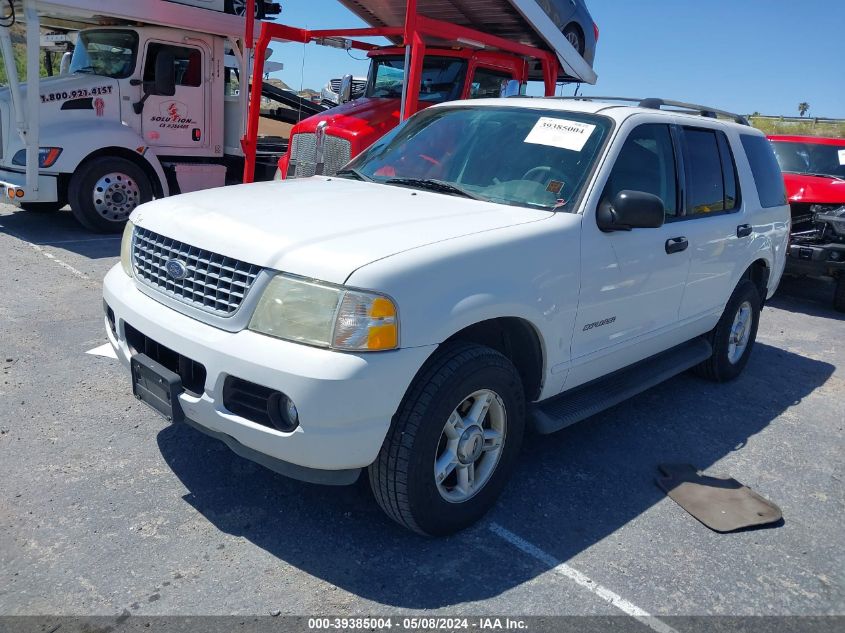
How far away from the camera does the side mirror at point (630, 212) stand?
11.3ft

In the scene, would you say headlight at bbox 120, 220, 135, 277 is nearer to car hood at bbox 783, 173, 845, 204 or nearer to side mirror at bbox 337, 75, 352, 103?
side mirror at bbox 337, 75, 352, 103

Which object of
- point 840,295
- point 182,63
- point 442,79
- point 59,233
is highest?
point 442,79

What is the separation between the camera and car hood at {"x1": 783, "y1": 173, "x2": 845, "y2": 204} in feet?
28.2

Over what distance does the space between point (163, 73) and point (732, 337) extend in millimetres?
7602

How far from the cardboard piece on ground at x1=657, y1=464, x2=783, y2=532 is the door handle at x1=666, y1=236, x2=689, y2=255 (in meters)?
1.21

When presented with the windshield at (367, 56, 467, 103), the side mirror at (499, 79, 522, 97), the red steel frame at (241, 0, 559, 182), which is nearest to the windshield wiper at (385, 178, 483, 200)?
the red steel frame at (241, 0, 559, 182)

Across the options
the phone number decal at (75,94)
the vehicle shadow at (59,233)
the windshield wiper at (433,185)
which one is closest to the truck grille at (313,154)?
the vehicle shadow at (59,233)

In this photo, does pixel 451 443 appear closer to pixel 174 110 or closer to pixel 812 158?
pixel 174 110

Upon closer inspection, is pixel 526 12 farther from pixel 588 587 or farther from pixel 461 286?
pixel 588 587

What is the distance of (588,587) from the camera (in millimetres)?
2914

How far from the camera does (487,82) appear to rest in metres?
8.80

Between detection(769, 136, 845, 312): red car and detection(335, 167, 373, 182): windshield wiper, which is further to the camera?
detection(769, 136, 845, 312): red car

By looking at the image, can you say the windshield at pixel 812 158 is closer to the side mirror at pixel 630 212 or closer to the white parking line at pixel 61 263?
the side mirror at pixel 630 212

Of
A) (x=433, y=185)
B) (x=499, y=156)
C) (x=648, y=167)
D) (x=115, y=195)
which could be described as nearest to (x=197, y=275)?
(x=433, y=185)
